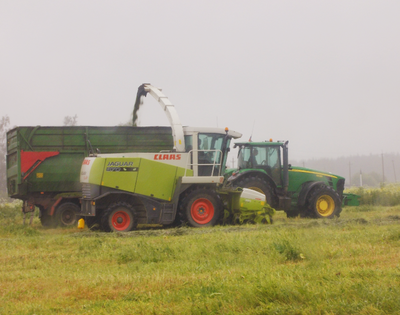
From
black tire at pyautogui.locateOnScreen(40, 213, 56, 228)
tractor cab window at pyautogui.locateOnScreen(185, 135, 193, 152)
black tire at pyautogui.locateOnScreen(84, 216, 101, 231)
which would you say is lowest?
black tire at pyautogui.locateOnScreen(40, 213, 56, 228)

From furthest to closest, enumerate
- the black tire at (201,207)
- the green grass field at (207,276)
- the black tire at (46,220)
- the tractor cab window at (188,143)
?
the black tire at (46,220) → the tractor cab window at (188,143) → the black tire at (201,207) → the green grass field at (207,276)

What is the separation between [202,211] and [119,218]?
2.36m

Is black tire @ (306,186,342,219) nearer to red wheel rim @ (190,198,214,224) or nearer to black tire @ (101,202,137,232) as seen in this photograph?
red wheel rim @ (190,198,214,224)

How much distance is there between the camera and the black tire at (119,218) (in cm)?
1202

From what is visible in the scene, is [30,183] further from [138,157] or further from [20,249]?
[20,249]

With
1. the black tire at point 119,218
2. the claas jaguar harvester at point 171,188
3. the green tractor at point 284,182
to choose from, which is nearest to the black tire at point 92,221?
the claas jaguar harvester at point 171,188

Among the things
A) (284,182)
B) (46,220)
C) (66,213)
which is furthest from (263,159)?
(46,220)

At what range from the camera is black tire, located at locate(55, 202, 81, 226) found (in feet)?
46.2

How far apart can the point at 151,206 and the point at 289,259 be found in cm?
616

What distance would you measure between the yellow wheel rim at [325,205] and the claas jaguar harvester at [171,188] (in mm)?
2592

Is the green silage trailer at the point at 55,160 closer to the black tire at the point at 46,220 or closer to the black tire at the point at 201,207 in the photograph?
the black tire at the point at 46,220

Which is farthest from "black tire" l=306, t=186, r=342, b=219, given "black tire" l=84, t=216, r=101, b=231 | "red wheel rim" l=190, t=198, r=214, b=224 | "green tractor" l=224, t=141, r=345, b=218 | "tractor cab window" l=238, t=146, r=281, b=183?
"black tire" l=84, t=216, r=101, b=231

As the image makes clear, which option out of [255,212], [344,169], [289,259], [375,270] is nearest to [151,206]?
[255,212]

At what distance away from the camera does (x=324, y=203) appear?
15.0m
